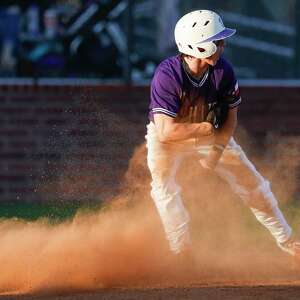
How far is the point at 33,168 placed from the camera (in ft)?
44.0

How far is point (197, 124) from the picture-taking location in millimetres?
8164

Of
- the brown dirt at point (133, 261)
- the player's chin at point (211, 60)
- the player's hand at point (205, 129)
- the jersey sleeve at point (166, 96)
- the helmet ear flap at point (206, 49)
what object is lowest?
the brown dirt at point (133, 261)

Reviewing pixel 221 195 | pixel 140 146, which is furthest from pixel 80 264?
pixel 140 146

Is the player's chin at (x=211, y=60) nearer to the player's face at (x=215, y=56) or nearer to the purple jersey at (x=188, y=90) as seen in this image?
the player's face at (x=215, y=56)

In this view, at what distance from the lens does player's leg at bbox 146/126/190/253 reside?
28.4 feet

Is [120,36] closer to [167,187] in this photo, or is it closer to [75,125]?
[75,125]

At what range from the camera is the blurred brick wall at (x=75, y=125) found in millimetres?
13039

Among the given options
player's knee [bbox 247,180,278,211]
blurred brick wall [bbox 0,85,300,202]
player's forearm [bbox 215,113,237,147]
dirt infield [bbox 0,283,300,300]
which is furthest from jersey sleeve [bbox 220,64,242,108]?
blurred brick wall [bbox 0,85,300,202]

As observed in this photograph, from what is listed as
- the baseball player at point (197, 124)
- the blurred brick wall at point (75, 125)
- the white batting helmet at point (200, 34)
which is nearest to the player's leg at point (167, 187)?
the baseball player at point (197, 124)

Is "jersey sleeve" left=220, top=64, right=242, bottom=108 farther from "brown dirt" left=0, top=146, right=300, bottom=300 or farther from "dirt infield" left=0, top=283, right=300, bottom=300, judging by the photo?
"dirt infield" left=0, top=283, right=300, bottom=300

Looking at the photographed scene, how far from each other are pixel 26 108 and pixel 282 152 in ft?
10.4

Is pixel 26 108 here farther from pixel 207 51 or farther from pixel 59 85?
pixel 207 51

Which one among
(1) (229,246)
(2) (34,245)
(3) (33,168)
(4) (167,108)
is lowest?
(3) (33,168)

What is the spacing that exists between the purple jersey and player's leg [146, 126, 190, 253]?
0.30 m
